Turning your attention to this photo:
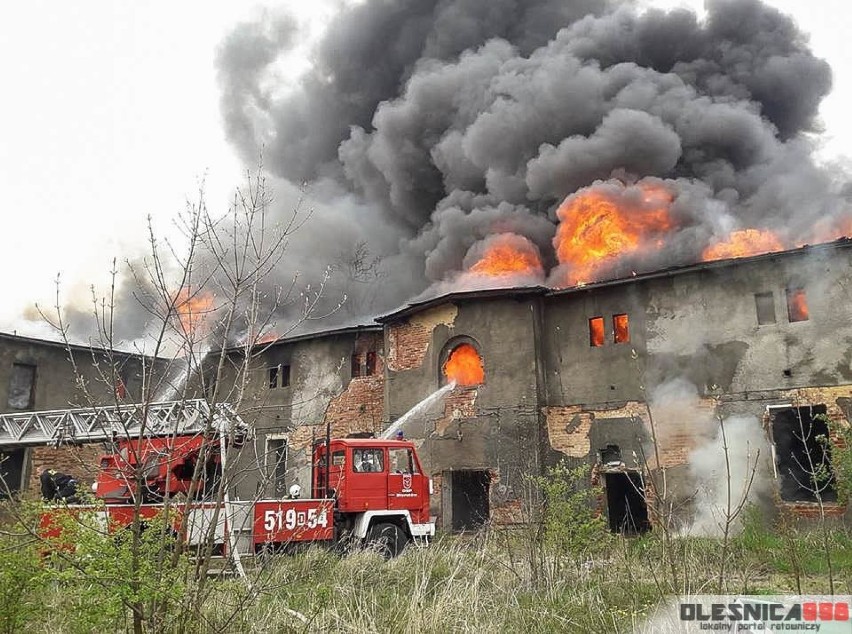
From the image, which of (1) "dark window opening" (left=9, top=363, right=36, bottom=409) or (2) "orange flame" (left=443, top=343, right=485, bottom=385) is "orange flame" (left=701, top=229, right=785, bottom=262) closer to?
(2) "orange flame" (left=443, top=343, right=485, bottom=385)

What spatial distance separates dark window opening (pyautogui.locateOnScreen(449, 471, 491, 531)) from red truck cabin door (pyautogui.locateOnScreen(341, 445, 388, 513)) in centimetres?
581

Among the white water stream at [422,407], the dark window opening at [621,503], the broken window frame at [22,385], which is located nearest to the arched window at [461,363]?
the white water stream at [422,407]

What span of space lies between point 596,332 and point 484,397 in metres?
3.17

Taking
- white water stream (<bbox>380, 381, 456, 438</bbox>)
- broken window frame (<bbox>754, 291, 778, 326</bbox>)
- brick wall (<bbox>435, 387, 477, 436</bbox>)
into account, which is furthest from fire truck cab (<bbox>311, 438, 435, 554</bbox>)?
broken window frame (<bbox>754, 291, 778, 326</bbox>)

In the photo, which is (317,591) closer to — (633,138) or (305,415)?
(305,415)

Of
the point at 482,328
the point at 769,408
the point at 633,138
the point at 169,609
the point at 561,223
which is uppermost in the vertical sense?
the point at 633,138

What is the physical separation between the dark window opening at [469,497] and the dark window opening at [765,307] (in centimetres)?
762

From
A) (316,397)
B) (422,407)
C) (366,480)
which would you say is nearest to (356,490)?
(366,480)

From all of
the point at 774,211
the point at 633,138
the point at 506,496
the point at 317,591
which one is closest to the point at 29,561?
the point at 317,591

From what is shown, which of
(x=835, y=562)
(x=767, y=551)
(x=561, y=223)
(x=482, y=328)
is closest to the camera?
(x=835, y=562)

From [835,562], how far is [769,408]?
4973 millimetres

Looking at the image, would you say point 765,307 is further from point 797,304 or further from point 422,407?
point 422,407

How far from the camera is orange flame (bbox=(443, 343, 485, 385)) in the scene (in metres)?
18.1

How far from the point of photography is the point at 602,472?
623 inches
